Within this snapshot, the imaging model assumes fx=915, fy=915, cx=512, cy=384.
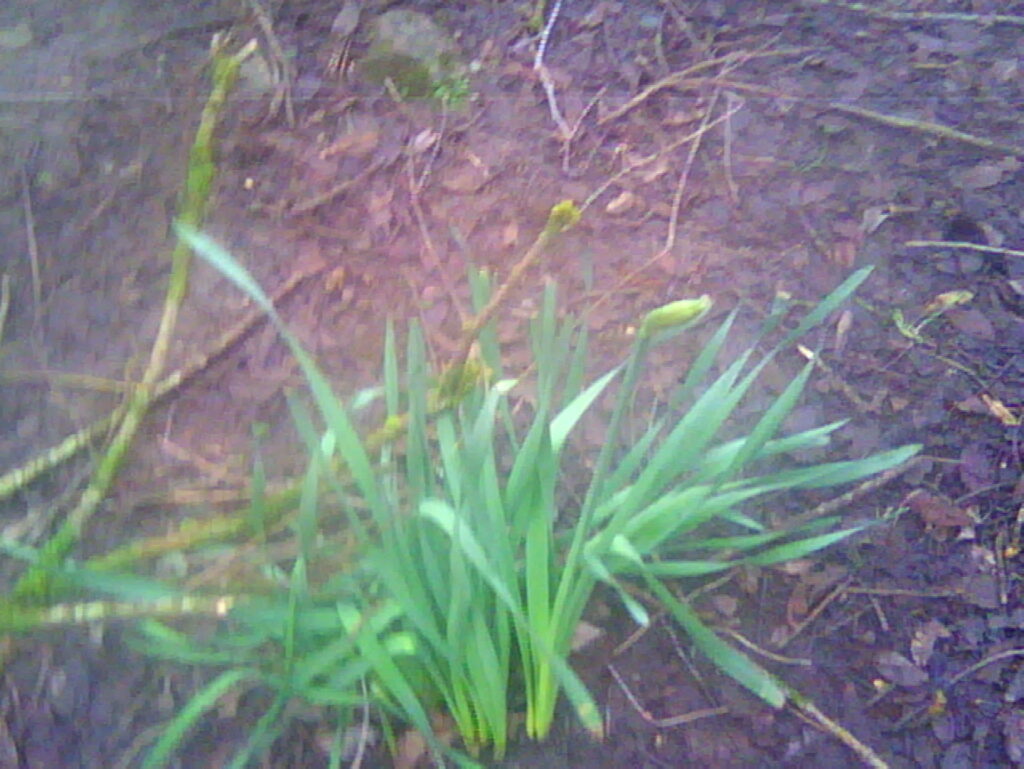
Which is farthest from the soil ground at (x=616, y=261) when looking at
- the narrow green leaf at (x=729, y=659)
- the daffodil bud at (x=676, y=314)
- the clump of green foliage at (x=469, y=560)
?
A: the daffodil bud at (x=676, y=314)

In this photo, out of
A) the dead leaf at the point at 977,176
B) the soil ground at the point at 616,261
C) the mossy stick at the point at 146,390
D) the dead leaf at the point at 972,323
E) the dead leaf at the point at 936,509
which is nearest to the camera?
the mossy stick at the point at 146,390

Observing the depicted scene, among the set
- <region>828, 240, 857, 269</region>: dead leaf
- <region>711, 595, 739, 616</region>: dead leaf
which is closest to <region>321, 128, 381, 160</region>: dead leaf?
<region>828, 240, 857, 269</region>: dead leaf

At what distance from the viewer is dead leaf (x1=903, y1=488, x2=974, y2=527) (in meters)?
1.19

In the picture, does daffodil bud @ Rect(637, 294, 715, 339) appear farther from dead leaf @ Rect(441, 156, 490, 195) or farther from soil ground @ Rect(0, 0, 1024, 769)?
dead leaf @ Rect(441, 156, 490, 195)

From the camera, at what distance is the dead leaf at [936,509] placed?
1.19 metres

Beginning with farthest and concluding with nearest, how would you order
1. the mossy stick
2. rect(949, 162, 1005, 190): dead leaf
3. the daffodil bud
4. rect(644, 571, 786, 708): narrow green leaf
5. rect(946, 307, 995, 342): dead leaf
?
rect(949, 162, 1005, 190): dead leaf, rect(946, 307, 995, 342): dead leaf, the mossy stick, rect(644, 571, 786, 708): narrow green leaf, the daffodil bud

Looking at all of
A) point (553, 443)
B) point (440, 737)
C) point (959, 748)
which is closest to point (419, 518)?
point (553, 443)

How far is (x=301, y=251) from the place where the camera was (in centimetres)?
135

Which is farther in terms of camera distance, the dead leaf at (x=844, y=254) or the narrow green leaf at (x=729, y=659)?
the dead leaf at (x=844, y=254)

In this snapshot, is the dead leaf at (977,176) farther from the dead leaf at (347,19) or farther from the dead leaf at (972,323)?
the dead leaf at (347,19)

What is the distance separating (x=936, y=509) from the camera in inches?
47.2

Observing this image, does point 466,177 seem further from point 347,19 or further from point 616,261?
point 347,19

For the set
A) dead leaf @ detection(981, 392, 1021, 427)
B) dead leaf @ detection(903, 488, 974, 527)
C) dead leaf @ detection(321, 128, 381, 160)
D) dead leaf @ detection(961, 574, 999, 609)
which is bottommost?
dead leaf @ detection(961, 574, 999, 609)

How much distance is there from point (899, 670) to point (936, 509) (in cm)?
22
